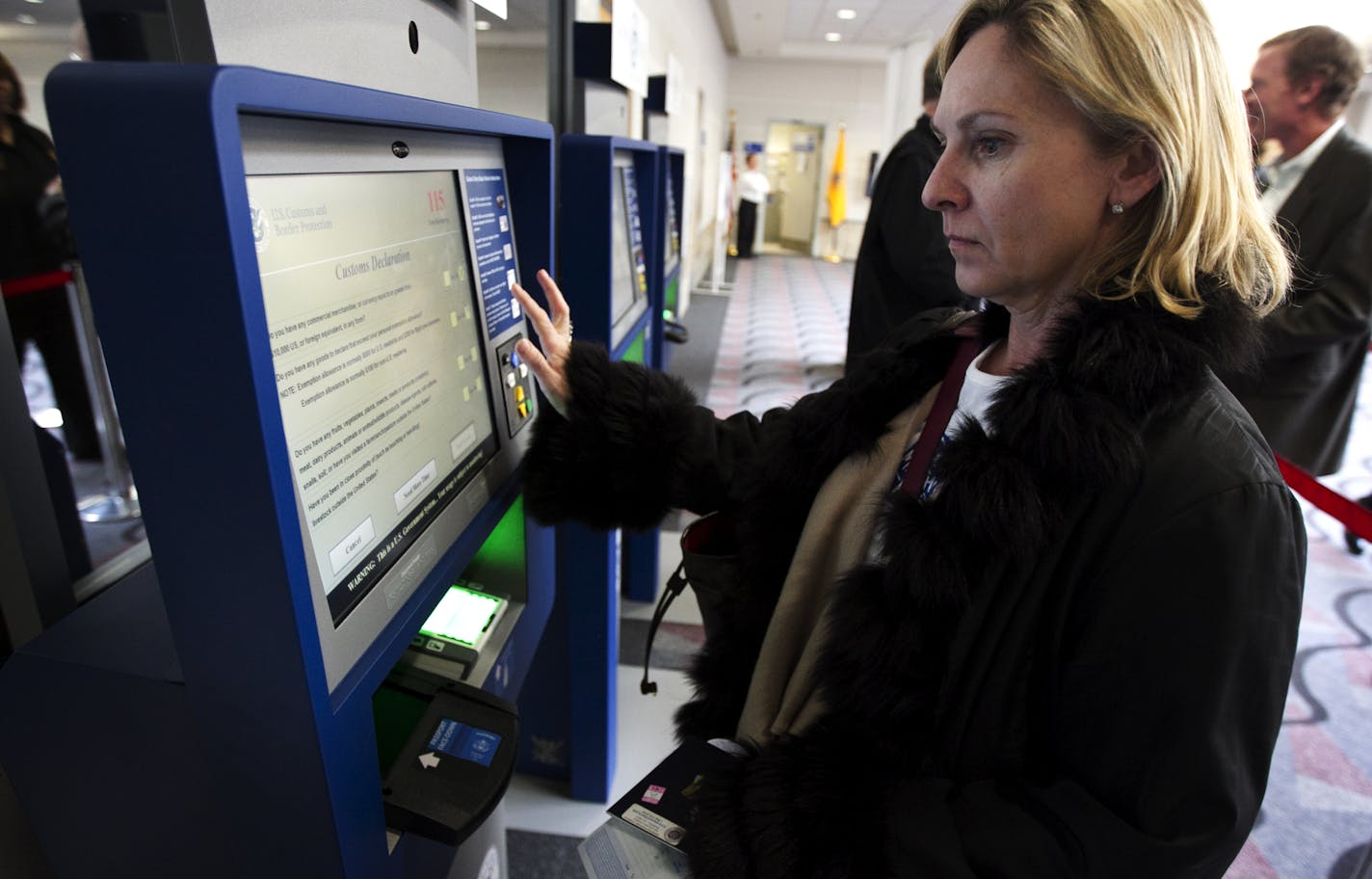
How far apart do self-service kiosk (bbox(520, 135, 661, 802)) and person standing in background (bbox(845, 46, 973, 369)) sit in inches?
34.3

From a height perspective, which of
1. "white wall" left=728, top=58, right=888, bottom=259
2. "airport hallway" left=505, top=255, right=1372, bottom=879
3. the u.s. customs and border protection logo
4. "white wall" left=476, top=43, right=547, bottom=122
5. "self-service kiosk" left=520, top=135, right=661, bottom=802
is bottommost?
"airport hallway" left=505, top=255, right=1372, bottom=879

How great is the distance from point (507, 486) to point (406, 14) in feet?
2.01

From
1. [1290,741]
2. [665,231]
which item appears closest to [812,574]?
[665,231]

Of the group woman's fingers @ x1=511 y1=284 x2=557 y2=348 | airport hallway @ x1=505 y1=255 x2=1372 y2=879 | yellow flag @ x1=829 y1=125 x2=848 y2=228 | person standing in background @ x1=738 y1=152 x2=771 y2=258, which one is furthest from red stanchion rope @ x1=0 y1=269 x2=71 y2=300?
yellow flag @ x1=829 y1=125 x2=848 y2=228

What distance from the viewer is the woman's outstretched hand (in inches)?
45.0

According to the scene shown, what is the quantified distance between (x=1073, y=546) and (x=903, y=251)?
2010mm

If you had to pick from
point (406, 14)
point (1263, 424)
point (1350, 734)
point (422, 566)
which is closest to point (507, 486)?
point (422, 566)

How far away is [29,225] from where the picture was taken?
83 cm

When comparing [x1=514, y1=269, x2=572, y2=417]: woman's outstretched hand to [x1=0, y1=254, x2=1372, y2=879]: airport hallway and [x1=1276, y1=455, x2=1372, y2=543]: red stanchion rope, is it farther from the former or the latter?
[x1=1276, y1=455, x2=1372, y2=543]: red stanchion rope

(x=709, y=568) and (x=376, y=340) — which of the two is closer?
(x=376, y=340)

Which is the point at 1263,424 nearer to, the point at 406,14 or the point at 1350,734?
the point at 1350,734

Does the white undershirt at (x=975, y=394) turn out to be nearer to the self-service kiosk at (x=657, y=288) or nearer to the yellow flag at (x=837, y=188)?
the self-service kiosk at (x=657, y=288)

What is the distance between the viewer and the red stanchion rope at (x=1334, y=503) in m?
1.84

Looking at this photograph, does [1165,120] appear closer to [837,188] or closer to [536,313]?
[536,313]
